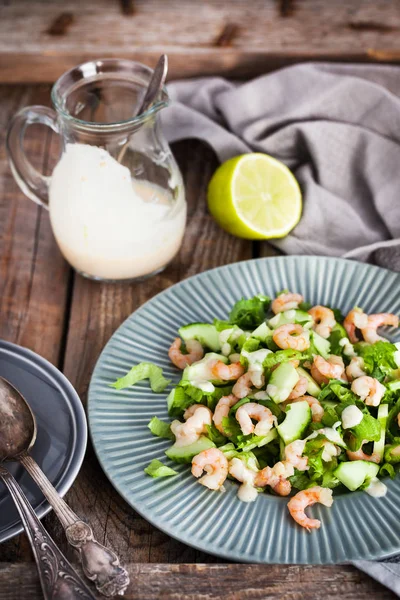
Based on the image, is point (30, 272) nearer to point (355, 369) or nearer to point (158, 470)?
point (158, 470)

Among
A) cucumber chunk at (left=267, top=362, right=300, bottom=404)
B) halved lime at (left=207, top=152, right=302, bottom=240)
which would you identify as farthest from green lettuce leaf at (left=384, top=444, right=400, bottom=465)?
halved lime at (left=207, top=152, right=302, bottom=240)

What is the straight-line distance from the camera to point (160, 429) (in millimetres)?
1592

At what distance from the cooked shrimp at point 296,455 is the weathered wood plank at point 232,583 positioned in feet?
0.62

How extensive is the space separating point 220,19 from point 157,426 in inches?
Answer: 65.4

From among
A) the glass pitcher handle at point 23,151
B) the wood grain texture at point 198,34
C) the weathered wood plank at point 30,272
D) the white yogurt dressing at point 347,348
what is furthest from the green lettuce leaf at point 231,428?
the wood grain texture at point 198,34

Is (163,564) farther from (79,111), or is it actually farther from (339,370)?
(79,111)

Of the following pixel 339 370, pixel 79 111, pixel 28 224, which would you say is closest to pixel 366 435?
pixel 339 370

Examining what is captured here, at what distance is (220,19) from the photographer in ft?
8.91

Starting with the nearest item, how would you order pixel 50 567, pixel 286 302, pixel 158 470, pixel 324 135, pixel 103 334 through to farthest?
1. pixel 50 567
2. pixel 158 470
3. pixel 286 302
4. pixel 103 334
5. pixel 324 135

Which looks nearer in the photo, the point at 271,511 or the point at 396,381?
the point at 271,511

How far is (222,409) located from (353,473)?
0.89 ft

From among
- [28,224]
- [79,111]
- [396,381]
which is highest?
[79,111]

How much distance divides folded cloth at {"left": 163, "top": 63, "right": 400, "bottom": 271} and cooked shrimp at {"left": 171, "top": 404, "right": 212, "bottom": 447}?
27.1 inches

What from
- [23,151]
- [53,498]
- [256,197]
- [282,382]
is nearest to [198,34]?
[256,197]
